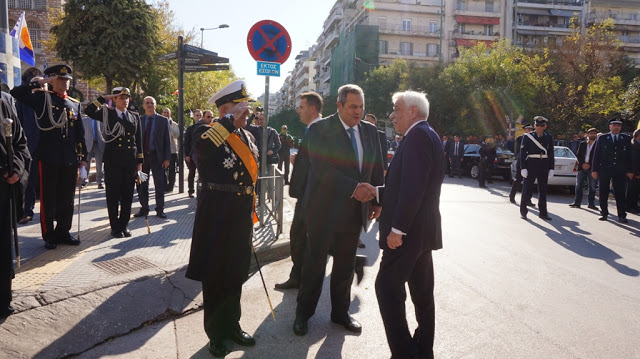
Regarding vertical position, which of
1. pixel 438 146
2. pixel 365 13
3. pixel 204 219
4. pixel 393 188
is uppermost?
pixel 365 13

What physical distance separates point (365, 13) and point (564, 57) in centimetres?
3630

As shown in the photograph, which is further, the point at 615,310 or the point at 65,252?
the point at 65,252

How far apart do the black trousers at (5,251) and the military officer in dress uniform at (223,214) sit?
1.43 metres

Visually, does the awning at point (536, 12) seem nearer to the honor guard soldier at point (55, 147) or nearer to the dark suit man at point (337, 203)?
the honor guard soldier at point (55, 147)

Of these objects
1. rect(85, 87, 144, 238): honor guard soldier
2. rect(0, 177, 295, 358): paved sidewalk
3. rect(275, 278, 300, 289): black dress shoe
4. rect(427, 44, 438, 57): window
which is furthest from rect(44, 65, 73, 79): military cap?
rect(427, 44, 438, 57): window

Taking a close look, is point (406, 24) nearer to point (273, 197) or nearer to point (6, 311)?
point (273, 197)

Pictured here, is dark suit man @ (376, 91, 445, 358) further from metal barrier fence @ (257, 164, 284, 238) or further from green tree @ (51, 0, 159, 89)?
green tree @ (51, 0, 159, 89)

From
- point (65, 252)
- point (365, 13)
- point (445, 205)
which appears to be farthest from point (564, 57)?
point (365, 13)

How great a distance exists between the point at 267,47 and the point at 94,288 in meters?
4.05

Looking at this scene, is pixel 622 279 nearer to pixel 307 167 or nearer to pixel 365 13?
pixel 307 167

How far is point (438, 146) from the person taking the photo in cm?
313

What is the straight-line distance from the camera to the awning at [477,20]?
60025 mm

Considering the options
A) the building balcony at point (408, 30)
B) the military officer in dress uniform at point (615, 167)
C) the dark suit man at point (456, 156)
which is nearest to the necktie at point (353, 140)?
the military officer in dress uniform at point (615, 167)

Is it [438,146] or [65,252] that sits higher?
[438,146]
